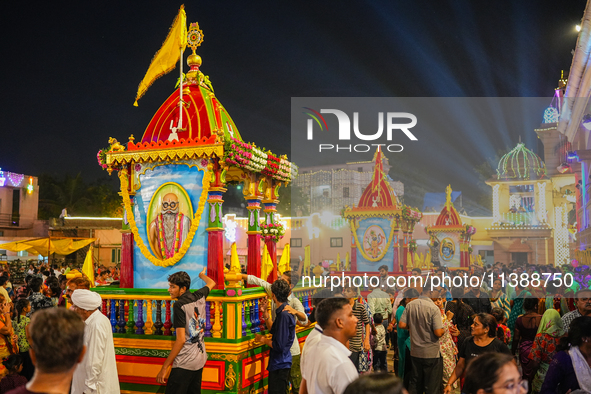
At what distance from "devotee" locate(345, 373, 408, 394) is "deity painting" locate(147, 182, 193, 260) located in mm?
6491

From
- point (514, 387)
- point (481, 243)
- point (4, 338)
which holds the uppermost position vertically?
point (481, 243)

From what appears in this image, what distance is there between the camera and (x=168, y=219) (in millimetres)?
8633

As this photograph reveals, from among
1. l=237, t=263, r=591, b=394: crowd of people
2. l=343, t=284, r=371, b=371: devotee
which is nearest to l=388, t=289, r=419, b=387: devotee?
l=237, t=263, r=591, b=394: crowd of people

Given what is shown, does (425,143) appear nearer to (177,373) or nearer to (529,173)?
(529,173)

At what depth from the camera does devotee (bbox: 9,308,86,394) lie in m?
2.36

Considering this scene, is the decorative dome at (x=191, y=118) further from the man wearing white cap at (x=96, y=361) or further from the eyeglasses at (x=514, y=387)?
the eyeglasses at (x=514, y=387)

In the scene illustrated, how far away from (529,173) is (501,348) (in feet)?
8.33

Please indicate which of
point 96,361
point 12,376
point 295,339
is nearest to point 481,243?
point 295,339

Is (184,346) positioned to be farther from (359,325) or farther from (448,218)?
(448,218)

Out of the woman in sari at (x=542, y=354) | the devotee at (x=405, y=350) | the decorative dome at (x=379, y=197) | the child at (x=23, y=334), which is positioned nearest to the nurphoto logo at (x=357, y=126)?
the devotee at (x=405, y=350)

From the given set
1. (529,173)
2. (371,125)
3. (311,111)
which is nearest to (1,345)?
(311,111)

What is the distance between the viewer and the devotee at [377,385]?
7.66 feet

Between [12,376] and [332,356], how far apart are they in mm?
4185

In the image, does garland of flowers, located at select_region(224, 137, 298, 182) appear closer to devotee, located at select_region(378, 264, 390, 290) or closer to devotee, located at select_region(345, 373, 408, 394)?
devotee, located at select_region(378, 264, 390, 290)
